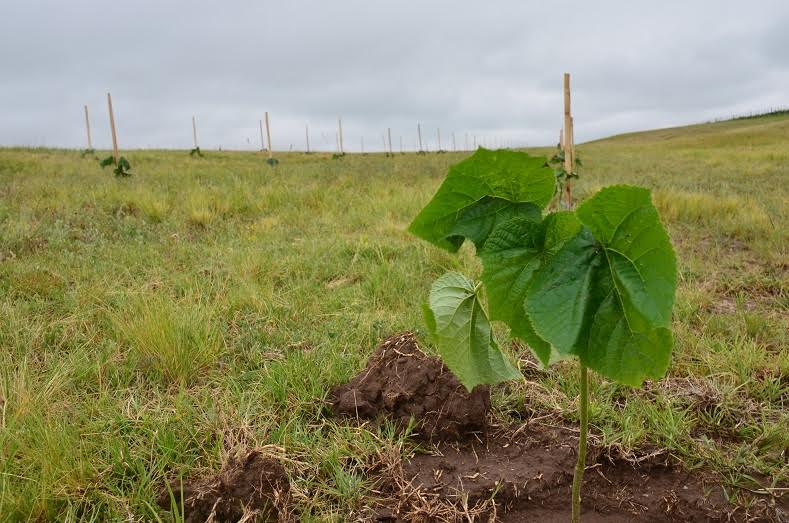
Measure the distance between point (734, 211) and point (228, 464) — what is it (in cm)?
692

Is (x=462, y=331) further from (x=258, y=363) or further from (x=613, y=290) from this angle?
(x=258, y=363)

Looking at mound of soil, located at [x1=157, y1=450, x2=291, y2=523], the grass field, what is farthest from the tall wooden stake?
mound of soil, located at [x1=157, y1=450, x2=291, y2=523]

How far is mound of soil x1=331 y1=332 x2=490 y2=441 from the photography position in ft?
6.29

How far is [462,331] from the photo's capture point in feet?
3.43

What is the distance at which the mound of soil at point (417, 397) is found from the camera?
192 centimetres

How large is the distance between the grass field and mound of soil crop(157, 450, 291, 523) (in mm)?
69

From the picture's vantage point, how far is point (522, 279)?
0.87 metres

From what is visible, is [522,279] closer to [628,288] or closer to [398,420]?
[628,288]

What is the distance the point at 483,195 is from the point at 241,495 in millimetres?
1168

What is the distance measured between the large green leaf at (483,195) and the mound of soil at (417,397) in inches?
43.4

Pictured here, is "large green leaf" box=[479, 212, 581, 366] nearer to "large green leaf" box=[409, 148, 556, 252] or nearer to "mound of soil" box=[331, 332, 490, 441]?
"large green leaf" box=[409, 148, 556, 252]

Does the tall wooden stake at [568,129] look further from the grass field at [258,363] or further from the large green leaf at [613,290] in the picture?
the large green leaf at [613,290]

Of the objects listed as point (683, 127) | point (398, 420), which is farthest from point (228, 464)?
point (683, 127)

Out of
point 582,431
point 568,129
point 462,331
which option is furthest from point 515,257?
point 568,129
